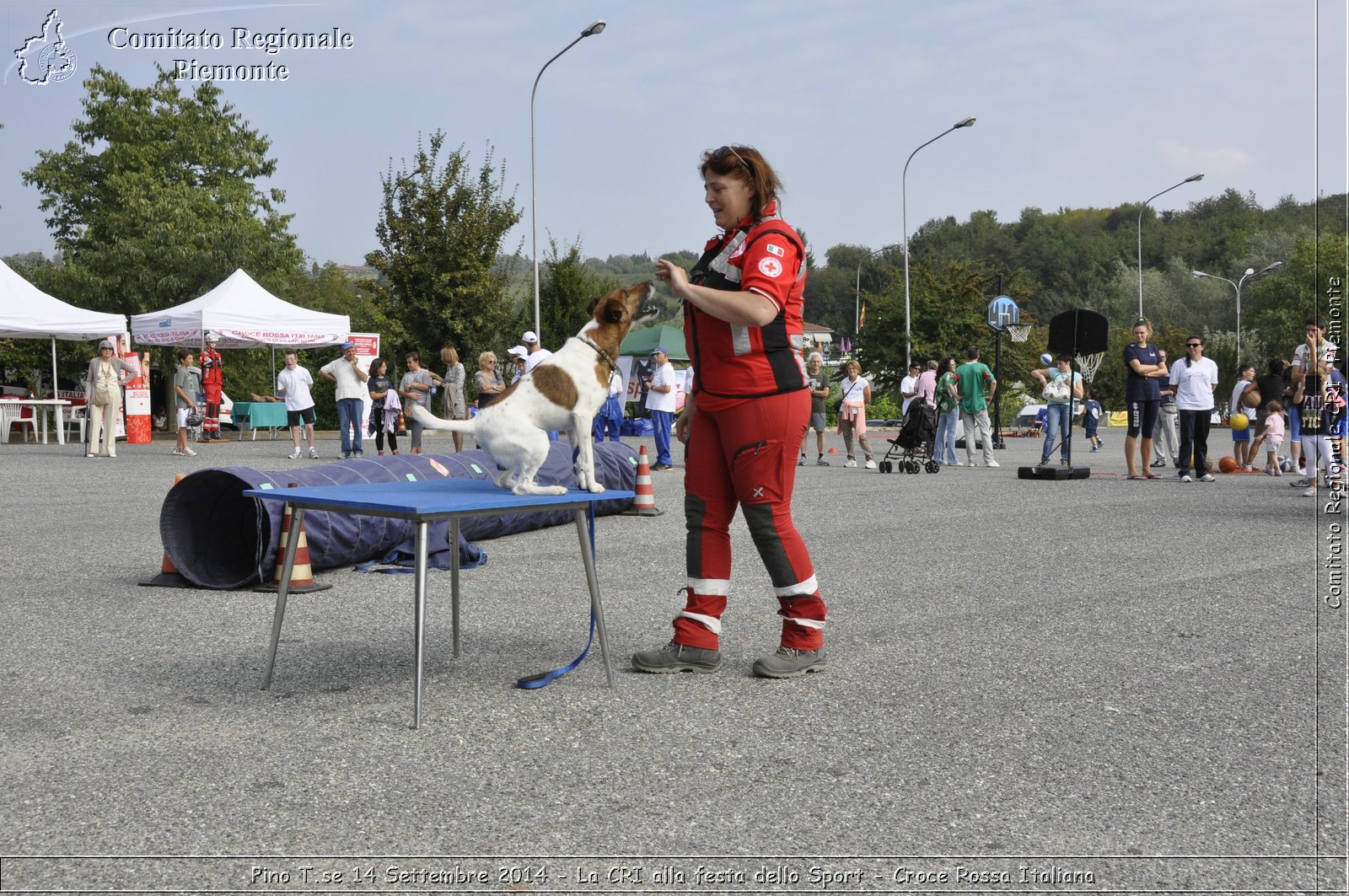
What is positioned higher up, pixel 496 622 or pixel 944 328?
pixel 944 328

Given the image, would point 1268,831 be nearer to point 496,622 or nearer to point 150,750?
point 150,750


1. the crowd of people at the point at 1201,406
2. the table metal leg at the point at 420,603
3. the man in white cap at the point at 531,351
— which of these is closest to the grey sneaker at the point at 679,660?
the table metal leg at the point at 420,603

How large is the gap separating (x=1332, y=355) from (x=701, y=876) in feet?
31.9

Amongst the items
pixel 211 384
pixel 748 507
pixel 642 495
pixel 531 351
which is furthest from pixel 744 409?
pixel 211 384

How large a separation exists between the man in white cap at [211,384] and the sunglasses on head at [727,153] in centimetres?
2159

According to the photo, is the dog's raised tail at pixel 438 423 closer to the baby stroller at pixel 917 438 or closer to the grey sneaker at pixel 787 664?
the grey sneaker at pixel 787 664

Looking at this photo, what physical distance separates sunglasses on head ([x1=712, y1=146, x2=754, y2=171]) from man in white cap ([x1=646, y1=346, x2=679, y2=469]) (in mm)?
11717

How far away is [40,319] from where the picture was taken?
21.8m

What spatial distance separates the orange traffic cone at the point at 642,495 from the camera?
1087 centimetres

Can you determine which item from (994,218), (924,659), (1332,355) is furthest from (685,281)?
(994,218)

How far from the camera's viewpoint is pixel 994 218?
13100 centimetres

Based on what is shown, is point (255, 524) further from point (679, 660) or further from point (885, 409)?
point (885, 409)

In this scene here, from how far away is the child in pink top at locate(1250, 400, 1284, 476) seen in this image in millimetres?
15023

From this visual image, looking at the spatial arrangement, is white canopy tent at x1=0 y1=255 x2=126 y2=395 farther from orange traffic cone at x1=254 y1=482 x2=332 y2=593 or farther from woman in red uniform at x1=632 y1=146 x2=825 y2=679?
woman in red uniform at x1=632 y1=146 x2=825 y2=679
